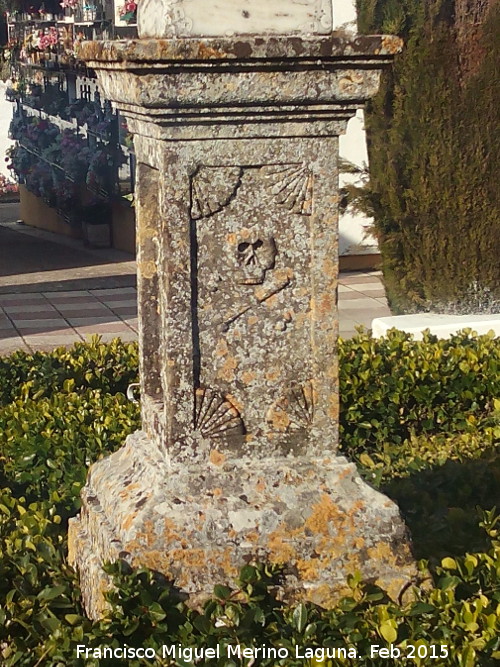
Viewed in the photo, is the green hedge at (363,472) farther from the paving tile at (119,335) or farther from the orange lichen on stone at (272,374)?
the paving tile at (119,335)

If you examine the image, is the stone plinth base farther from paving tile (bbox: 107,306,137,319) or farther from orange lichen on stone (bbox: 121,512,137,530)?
paving tile (bbox: 107,306,137,319)

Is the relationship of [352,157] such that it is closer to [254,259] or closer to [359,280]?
[359,280]

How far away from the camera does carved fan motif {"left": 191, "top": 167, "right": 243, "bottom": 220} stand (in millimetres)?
3139

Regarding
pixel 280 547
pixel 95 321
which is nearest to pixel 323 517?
pixel 280 547

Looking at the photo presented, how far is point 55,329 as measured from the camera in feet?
30.1

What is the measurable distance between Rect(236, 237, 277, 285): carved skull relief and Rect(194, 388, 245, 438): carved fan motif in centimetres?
35

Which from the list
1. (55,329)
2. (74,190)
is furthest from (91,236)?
(55,329)

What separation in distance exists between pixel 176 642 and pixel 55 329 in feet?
21.1

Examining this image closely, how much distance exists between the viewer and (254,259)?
3.22 metres

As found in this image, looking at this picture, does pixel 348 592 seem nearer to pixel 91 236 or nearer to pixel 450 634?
pixel 450 634

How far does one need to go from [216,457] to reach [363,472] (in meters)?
1.41

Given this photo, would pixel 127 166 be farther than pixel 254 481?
Yes

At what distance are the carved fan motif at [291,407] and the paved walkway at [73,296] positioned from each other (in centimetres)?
523

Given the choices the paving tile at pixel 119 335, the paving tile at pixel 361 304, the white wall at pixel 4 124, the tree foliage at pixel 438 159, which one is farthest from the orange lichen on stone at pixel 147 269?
the white wall at pixel 4 124
